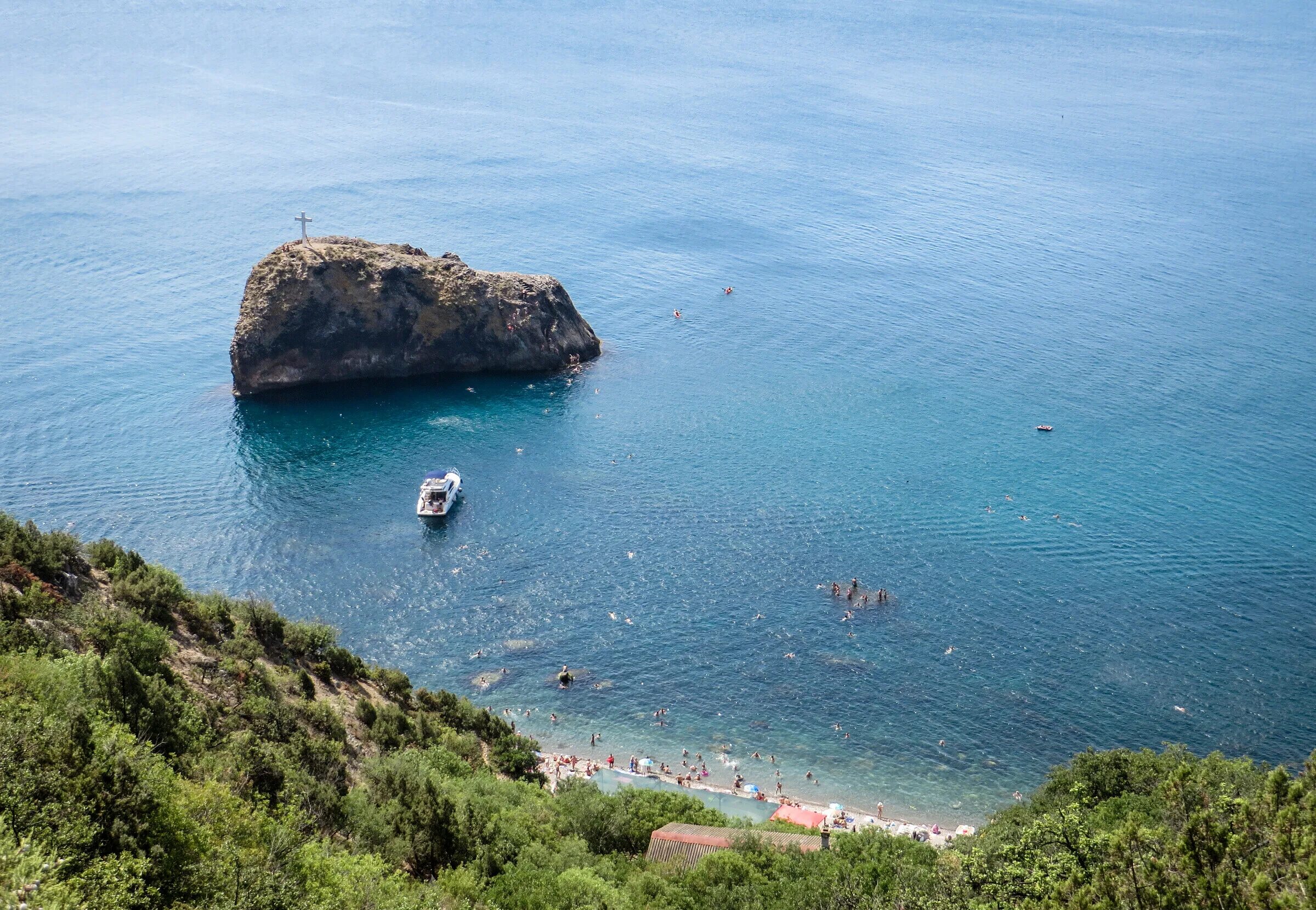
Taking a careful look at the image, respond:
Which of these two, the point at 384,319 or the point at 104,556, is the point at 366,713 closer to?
the point at 104,556

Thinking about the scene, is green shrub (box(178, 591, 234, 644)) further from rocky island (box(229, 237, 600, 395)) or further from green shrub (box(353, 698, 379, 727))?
rocky island (box(229, 237, 600, 395))

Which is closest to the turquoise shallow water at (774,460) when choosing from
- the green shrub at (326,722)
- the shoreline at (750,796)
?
the shoreline at (750,796)

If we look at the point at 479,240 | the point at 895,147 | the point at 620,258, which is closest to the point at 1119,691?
the point at 620,258

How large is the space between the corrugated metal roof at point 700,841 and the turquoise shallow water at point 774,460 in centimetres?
1497

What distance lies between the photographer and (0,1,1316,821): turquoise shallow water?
66.4 metres

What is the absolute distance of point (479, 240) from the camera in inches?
5714

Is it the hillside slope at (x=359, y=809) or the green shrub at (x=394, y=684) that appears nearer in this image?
the hillside slope at (x=359, y=809)

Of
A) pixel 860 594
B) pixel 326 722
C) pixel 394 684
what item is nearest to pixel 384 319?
pixel 394 684

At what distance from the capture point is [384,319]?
106688mm

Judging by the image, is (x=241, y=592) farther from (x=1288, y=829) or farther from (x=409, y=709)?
(x=1288, y=829)

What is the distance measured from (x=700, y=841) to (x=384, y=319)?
74.7m

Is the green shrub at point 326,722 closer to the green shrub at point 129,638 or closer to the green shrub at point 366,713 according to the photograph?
the green shrub at point 366,713

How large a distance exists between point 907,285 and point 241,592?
91.9 m

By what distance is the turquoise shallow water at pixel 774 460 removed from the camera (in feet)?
218
